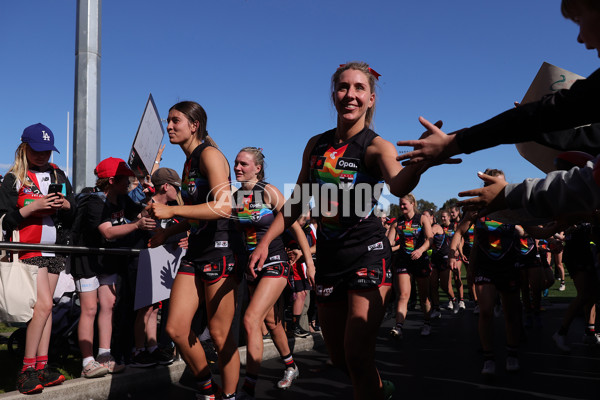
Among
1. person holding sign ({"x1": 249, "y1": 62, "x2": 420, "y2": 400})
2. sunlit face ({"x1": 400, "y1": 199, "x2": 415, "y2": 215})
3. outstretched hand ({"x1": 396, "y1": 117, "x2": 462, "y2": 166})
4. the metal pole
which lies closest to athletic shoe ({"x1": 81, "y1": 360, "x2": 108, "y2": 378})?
person holding sign ({"x1": 249, "y1": 62, "x2": 420, "y2": 400})

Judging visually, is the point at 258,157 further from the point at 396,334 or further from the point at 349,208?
the point at 396,334

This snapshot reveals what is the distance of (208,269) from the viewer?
3877 millimetres

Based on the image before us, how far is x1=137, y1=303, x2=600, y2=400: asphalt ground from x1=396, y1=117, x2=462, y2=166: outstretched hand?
11.0 feet

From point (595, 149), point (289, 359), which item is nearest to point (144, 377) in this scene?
point (289, 359)

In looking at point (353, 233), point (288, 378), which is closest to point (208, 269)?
point (353, 233)

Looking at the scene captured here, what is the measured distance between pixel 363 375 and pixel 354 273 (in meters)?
0.56

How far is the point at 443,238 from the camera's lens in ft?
41.8

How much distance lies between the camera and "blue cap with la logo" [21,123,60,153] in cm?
451

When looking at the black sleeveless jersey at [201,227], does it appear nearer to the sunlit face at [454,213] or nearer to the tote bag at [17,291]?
the tote bag at [17,291]

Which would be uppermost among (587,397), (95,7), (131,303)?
(95,7)

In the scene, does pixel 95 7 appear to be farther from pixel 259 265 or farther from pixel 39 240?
pixel 259 265

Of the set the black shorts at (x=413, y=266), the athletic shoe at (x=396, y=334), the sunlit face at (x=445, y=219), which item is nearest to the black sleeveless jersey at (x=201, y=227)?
the athletic shoe at (x=396, y=334)

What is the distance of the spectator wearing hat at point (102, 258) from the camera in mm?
5031

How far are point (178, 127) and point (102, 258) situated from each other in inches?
71.9
